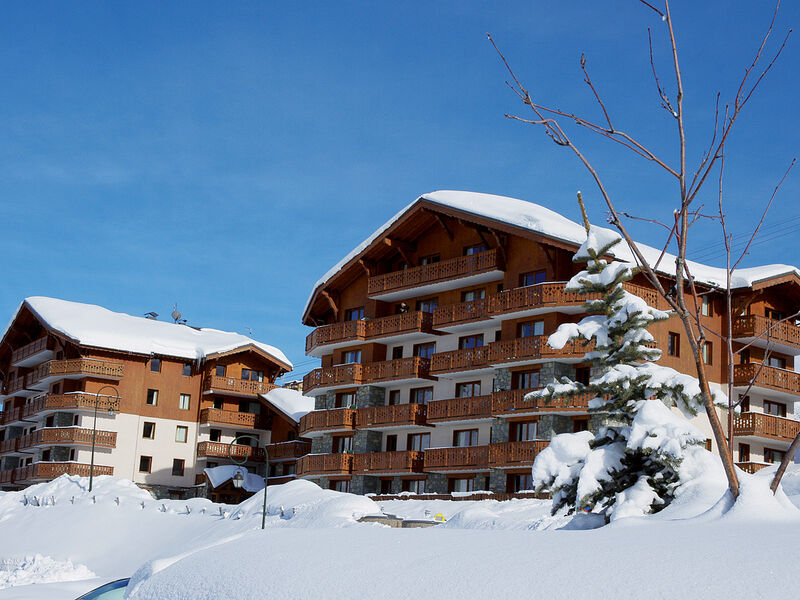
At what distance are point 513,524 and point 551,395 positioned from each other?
7114mm

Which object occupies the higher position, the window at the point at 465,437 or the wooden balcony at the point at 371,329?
the wooden balcony at the point at 371,329

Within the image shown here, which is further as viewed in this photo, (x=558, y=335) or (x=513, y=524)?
(x=513, y=524)

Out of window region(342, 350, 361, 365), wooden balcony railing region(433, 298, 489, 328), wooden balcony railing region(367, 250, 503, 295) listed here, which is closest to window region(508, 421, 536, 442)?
wooden balcony railing region(433, 298, 489, 328)

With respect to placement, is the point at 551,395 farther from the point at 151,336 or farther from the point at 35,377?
the point at 35,377

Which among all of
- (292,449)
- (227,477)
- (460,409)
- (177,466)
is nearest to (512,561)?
(460,409)

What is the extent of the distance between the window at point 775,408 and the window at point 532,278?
1071 centimetres

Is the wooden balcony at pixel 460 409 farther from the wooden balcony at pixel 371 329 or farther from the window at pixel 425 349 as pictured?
the wooden balcony at pixel 371 329

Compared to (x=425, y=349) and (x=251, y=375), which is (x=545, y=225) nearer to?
(x=425, y=349)

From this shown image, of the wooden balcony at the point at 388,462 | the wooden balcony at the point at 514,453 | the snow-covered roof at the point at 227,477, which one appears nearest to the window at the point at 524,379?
the wooden balcony at the point at 514,453

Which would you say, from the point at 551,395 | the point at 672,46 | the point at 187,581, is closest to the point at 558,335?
the point at 551,395

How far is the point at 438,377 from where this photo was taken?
3931 cm

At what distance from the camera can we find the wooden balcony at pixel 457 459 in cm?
3531

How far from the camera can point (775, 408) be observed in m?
38.7

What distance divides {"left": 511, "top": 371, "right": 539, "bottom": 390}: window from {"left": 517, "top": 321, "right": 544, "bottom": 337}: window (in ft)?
4.78
